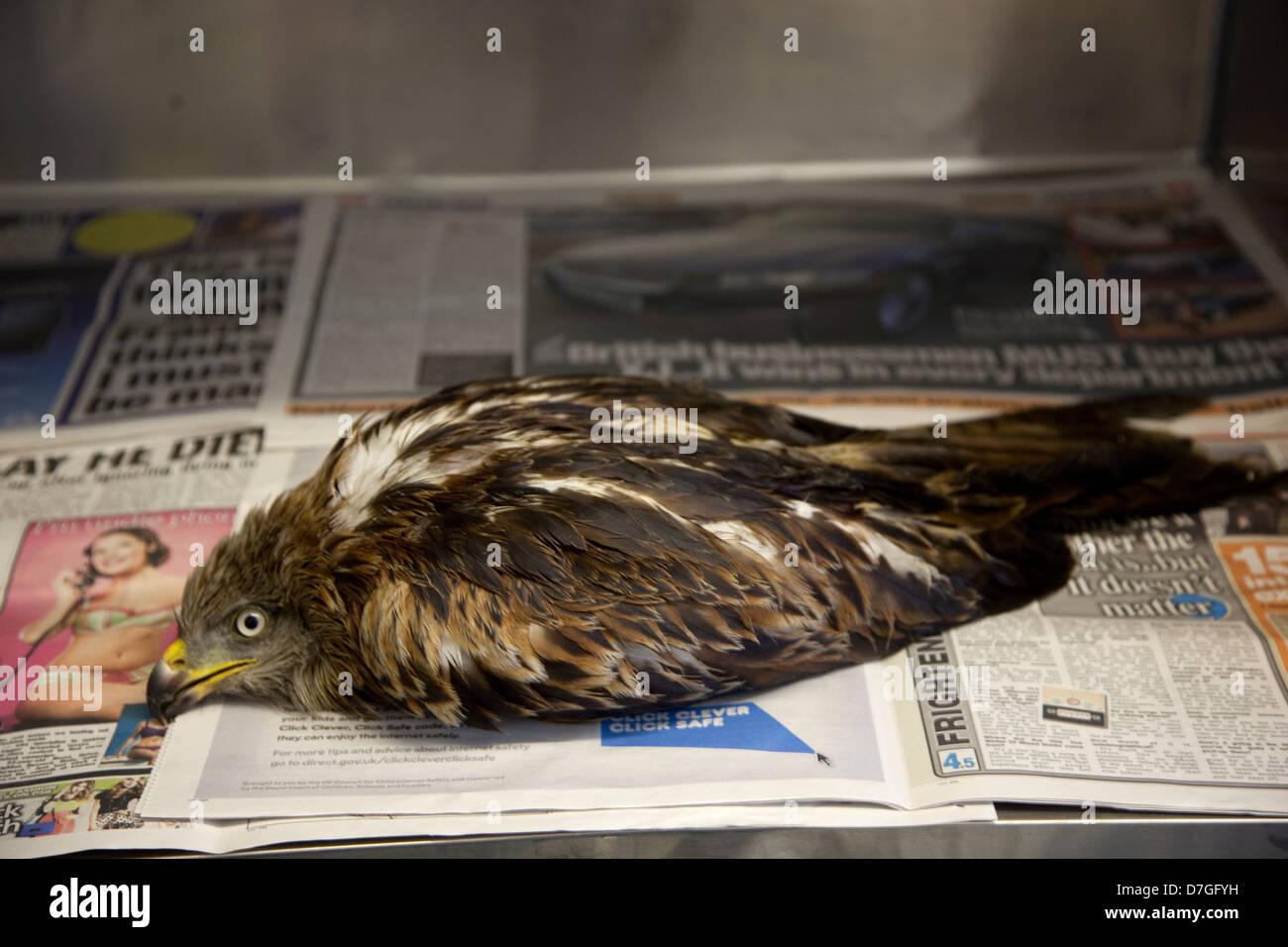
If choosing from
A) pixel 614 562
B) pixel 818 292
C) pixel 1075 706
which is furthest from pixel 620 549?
pixel 818 292

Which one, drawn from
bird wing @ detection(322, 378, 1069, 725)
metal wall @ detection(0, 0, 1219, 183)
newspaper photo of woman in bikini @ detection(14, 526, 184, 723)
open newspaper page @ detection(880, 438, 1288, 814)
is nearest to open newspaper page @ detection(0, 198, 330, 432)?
metal wall @ detection(0, 0, 1219, 183)

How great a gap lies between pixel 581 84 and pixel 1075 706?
134 cm

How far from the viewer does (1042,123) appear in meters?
2.05

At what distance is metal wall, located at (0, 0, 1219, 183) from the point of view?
190 cm

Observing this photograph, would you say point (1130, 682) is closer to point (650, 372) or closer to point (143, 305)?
point (650, 372)

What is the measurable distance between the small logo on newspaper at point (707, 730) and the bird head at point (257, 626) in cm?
30

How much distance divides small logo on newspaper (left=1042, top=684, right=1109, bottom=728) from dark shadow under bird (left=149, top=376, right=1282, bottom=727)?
11cm

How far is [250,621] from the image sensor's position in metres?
1.19

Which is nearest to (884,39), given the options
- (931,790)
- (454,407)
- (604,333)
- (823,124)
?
(823,124)

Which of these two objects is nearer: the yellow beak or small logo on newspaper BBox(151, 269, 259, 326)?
the yellow beak

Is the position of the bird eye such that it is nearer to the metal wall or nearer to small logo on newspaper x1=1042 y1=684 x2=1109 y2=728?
small logo on newspaper x1=1042 y1=684 x2=1109 y2=728
